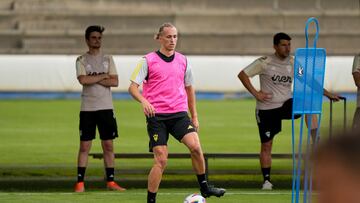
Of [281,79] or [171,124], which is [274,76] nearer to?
[281,79]

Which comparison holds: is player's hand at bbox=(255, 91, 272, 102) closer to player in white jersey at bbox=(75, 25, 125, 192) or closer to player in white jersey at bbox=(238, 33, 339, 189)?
player in white jersey at bbox=(238, 33, 339, 189)

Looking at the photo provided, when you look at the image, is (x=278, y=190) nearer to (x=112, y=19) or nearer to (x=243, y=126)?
(x=243, y=126)

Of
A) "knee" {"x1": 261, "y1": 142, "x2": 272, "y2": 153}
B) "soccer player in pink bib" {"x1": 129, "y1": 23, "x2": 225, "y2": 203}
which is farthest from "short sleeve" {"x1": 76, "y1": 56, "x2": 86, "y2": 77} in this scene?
"knee" {"x1": 261, "y1": 142, "x2": 272, "y2": 153}

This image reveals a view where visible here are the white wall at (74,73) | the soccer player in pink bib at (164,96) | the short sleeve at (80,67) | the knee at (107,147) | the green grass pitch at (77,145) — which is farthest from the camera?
the white wall at (74,73)

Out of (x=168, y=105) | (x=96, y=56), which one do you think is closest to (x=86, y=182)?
(x=96, y=56)

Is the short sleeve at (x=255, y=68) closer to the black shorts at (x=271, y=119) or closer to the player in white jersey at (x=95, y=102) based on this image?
the black shorts at (x=271, y=119)

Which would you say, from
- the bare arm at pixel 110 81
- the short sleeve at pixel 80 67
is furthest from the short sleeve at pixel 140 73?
the short sleeve at pixel 80 67

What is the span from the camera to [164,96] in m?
9.28

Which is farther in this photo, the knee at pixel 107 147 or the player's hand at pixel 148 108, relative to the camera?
the knee at pixel 107 147

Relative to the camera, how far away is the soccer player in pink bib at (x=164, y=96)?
9133 millimetres

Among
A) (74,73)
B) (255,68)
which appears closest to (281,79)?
(255,68)

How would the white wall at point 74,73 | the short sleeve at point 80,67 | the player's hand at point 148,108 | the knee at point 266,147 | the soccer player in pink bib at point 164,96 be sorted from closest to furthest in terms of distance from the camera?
the player's hand at point 148,108 < the soccer player in pink bib at point 164,96 < the short sleeve at point 80,67 < the knee at point 266,147 < the white wall at point 74,73

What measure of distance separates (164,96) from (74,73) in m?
18.6

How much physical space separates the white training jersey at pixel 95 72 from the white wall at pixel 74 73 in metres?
15.8
